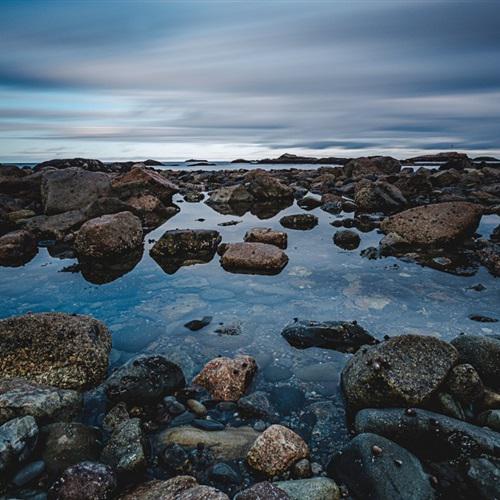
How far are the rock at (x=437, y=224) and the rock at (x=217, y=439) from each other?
9046mm

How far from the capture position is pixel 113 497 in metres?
3.09

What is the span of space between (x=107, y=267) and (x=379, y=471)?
325 inches

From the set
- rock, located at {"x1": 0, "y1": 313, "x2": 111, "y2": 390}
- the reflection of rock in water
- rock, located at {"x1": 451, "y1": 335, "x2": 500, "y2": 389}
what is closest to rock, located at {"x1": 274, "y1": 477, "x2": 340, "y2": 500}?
rock, located at {"x1": 451, "y1": 335, "x2": 500, "y2": 389}

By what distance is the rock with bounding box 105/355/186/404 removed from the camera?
4.39 meters

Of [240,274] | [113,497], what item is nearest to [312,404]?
[113,497]

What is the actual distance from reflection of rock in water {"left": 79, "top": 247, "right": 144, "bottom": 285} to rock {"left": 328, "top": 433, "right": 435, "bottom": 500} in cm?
688

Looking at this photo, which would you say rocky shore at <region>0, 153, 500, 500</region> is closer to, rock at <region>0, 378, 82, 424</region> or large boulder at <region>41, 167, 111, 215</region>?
rock at <region>0, 378, 82, 424</region>

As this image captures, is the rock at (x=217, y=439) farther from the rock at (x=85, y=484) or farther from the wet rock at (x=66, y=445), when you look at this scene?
the rock at (x=85, y=484)

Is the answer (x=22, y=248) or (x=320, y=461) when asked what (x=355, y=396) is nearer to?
(x=320, y=461)

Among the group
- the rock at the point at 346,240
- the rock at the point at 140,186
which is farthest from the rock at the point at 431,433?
the rock at the point at 140,186

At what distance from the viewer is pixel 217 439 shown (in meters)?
3.83

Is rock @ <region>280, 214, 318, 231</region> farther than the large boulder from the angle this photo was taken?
No

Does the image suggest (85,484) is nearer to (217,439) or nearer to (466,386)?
(217,439)

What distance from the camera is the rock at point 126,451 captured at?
338 centimetres
